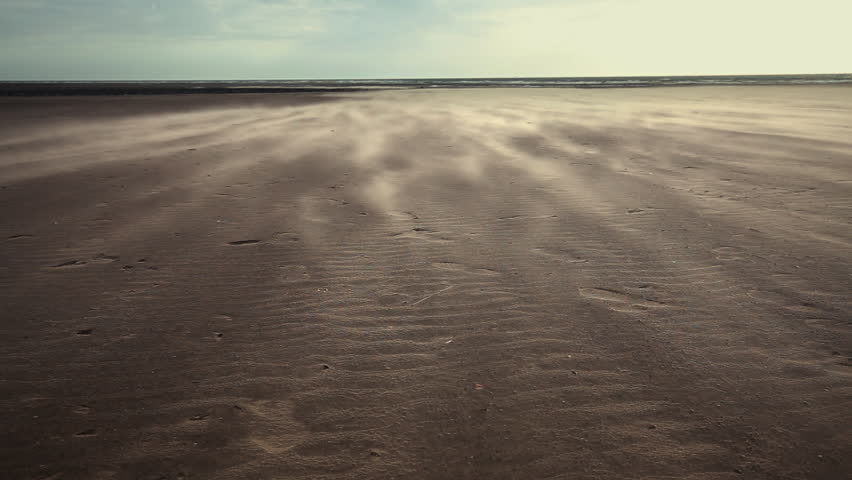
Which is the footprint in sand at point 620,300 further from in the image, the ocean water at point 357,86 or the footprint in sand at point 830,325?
the ocean water at point 357,86

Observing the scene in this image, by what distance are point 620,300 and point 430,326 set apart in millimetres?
1164

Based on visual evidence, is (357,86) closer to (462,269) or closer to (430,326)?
(462,269)

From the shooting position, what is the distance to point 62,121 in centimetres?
1413

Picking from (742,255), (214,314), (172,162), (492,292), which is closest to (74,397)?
(214,314)

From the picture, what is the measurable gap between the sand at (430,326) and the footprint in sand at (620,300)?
19mm

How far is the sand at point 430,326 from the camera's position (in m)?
1.87

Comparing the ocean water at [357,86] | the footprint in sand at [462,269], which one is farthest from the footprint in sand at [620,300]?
the ocean water at [357,86]

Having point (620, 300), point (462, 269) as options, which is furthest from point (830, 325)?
point (462, 269)

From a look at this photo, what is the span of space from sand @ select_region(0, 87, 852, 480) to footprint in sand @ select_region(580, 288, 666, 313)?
2 centimetres

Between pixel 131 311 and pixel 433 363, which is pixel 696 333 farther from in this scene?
pixel 131 311

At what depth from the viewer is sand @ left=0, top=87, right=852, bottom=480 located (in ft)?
6.14

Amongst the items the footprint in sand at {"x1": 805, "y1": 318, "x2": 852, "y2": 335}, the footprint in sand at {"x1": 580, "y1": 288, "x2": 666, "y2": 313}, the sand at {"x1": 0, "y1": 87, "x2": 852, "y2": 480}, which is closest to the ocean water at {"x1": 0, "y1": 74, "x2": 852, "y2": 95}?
the sand at {"x1": 0, "y1": 87, "x2": 852, "y2": 480}

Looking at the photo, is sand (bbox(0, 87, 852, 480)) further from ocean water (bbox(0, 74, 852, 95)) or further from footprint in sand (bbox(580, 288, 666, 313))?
ocean water (bbox(0, 74, 852, 95))

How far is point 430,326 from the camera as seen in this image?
2.78 m
